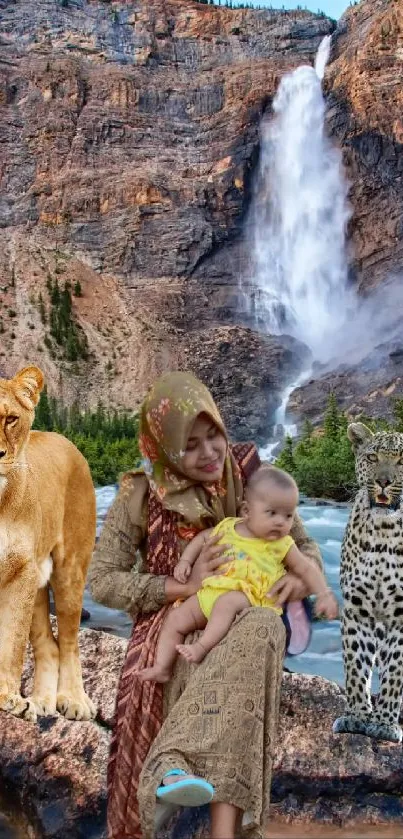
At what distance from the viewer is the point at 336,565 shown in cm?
933

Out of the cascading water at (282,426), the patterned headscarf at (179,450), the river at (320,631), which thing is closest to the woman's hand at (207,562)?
the patterned headscarf at (179,450)

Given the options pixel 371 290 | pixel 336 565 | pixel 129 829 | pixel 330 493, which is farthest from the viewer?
pixel 371 290

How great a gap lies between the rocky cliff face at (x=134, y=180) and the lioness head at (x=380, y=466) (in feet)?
89.2

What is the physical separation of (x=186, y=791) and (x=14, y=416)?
1.19 meters

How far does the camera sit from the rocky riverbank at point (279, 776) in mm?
2354

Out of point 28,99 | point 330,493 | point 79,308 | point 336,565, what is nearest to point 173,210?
point 79,308

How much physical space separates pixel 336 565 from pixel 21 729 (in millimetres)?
7166

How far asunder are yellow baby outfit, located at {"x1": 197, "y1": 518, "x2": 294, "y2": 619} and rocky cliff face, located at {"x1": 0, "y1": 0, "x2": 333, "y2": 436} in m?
27.7

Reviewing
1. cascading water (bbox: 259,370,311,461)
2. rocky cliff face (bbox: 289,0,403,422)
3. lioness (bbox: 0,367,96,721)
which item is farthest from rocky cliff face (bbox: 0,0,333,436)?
lioness (bbox: 0,367,96,721)

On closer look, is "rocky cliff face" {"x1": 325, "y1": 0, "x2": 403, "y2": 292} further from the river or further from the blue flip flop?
the blue flip flop

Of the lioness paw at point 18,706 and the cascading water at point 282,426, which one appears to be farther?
the cascading water at point 282,426

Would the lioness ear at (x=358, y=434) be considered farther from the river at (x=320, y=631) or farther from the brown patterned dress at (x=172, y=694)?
the river at (x=320, y=631)

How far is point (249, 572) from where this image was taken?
2.04 meters

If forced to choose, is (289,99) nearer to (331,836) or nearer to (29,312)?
(29,312)
